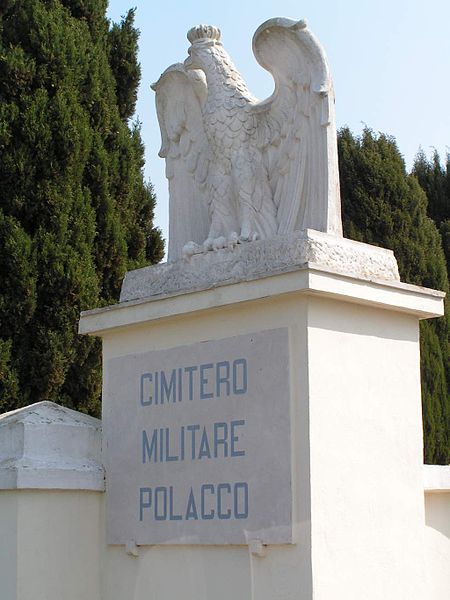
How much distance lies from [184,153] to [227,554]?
2.38 meters

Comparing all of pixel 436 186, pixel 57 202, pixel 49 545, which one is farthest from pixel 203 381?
pixel 436 186

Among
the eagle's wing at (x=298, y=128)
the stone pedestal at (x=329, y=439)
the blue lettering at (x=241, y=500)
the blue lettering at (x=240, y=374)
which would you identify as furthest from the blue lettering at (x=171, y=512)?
the eagle's wing at (x=298, y=128)

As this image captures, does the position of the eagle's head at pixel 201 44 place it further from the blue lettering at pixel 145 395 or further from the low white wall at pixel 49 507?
the low white wall at pixel 49 507

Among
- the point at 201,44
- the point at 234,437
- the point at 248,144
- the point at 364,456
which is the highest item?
the point at 201,44

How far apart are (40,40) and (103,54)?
2.77 ft

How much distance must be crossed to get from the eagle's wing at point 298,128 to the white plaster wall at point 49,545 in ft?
6.37

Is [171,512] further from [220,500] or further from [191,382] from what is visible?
[191,382]

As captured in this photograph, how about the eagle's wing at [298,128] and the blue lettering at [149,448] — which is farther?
the blue lettering at [149,448]

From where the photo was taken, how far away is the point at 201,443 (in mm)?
5234

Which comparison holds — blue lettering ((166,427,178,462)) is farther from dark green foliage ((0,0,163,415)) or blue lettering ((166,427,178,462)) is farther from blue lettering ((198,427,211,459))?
dark green foliage ((0,0,163,415))

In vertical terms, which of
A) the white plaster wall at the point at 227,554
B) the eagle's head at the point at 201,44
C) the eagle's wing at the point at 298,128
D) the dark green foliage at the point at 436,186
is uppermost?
the dark green foliage at the point at 436,186

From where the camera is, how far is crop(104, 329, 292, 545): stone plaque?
4887 millimetres

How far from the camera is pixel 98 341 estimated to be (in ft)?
31.8

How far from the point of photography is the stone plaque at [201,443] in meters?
4.89
